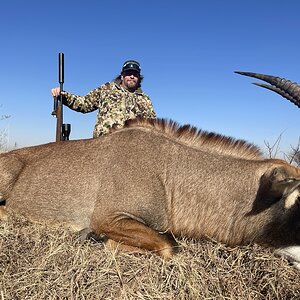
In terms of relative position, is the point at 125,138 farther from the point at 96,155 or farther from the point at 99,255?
the point at 99,255

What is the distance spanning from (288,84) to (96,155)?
2407 millimetres

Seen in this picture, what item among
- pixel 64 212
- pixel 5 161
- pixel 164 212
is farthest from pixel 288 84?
pixel 5 161

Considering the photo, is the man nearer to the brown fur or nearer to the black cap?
the black cap

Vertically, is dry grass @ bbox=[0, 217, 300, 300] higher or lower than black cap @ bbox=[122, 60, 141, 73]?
lower

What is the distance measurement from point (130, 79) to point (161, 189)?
3.94 metres

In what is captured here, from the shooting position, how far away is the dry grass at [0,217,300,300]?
10.9 feet

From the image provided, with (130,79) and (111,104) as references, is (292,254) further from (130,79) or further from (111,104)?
(130,79)

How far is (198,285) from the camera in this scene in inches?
136

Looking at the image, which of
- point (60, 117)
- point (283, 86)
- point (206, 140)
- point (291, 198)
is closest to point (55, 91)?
point (60, 117)

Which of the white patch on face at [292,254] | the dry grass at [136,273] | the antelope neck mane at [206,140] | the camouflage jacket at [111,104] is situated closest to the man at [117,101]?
the camouflage jacket at [111,104]

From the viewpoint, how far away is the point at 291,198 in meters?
4.24

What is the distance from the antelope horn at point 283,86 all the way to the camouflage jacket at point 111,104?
3.67m

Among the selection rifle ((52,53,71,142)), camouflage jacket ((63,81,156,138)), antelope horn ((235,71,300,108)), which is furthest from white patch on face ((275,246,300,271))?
rifle ((52,53,71,142))

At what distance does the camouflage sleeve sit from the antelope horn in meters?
4.19
